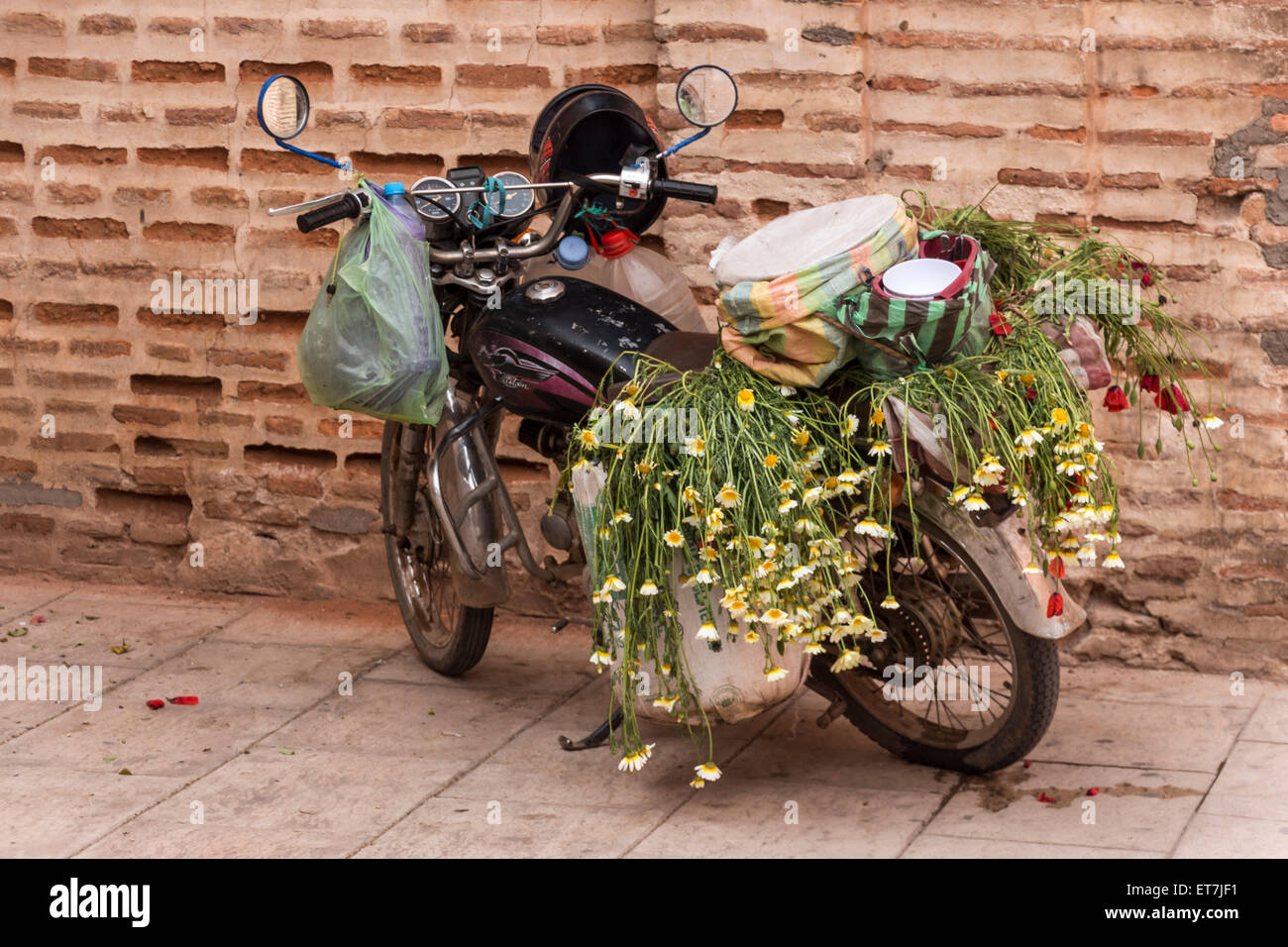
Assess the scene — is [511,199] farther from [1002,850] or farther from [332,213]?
[1002,850]

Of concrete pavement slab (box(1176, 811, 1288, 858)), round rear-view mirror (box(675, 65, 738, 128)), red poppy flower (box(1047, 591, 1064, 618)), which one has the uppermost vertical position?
round rear-view mirror (box(675, 65, 738, 128))

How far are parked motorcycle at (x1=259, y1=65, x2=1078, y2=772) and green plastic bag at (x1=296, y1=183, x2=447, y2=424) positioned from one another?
93 mm

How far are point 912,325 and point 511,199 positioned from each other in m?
1.15

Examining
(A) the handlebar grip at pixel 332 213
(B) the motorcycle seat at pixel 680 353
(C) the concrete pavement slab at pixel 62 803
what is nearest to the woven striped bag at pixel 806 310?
(B) the motorcycle seat at pixel 680 353

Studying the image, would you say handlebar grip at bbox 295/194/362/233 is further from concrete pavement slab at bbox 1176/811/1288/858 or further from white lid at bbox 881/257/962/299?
concrete pavement slab at bbox 1176/811/1288/858

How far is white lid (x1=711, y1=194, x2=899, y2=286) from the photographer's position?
134 inches

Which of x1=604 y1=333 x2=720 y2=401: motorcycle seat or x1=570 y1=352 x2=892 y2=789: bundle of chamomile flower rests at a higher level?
x1=604 y1=333 x2=720 y2=401: motorcycle seat

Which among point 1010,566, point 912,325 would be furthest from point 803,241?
point 1010,566

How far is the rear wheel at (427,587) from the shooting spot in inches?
180

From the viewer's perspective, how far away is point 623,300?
3.90 meters

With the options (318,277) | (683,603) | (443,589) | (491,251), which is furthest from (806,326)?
(318,277)

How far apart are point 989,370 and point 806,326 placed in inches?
15.7

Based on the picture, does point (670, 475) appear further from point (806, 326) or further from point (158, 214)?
point (158, 214)

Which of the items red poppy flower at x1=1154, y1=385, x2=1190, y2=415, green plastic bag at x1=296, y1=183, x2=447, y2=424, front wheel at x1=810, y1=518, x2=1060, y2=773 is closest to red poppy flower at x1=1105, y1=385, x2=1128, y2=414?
red poppy flower at x1=1154, y1=385, x2=1190, y2=415
